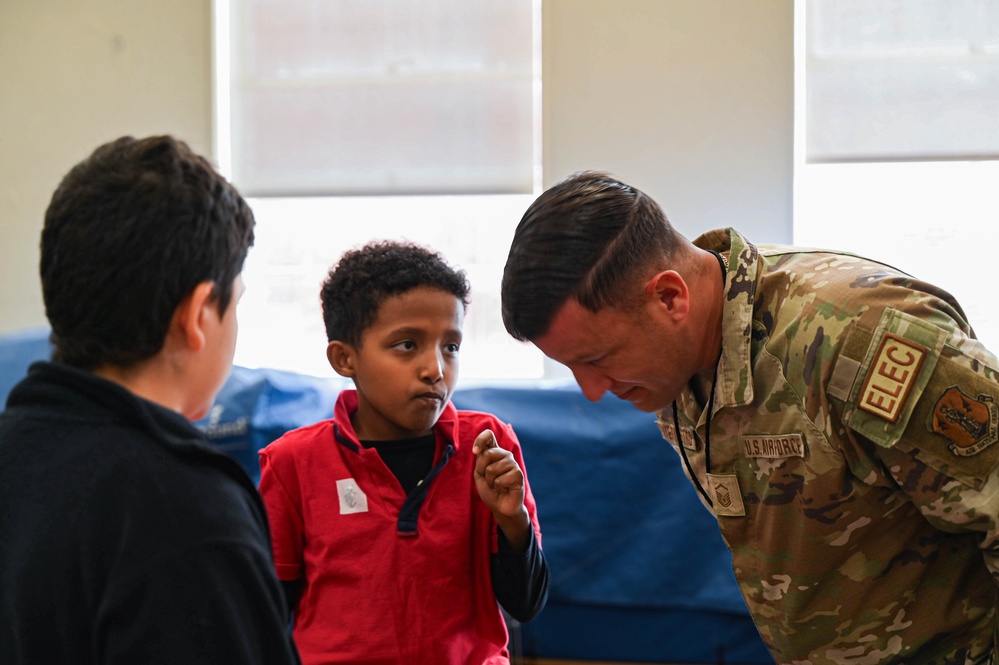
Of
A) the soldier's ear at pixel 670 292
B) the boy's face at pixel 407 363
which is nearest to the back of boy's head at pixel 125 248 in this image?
the soldier's ear at pixel 670 292

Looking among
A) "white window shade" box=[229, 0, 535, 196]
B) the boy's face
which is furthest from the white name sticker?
"white window shade" box=[229, 0, 535, 196]

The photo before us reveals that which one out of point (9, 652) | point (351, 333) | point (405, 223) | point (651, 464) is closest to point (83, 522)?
point (9, 652)

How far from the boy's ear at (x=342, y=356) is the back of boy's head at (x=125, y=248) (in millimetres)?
826

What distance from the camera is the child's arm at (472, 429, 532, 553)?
150 cm

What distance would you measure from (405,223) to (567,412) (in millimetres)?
1354

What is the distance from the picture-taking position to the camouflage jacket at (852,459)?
3.85ft

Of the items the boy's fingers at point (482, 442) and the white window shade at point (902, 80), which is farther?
the white window shade at point (902, 80)

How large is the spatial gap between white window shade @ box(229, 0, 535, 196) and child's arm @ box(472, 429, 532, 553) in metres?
2.45

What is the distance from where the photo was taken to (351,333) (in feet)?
5.74

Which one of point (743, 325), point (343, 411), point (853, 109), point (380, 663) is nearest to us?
point (743, 325)

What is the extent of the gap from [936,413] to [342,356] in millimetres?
1034

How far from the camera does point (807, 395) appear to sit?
4.22 feet

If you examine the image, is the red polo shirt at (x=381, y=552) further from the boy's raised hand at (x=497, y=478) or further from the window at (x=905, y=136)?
the window at (x=905, y=136)

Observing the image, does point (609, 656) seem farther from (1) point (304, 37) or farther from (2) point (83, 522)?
(1) point (304, 37)
